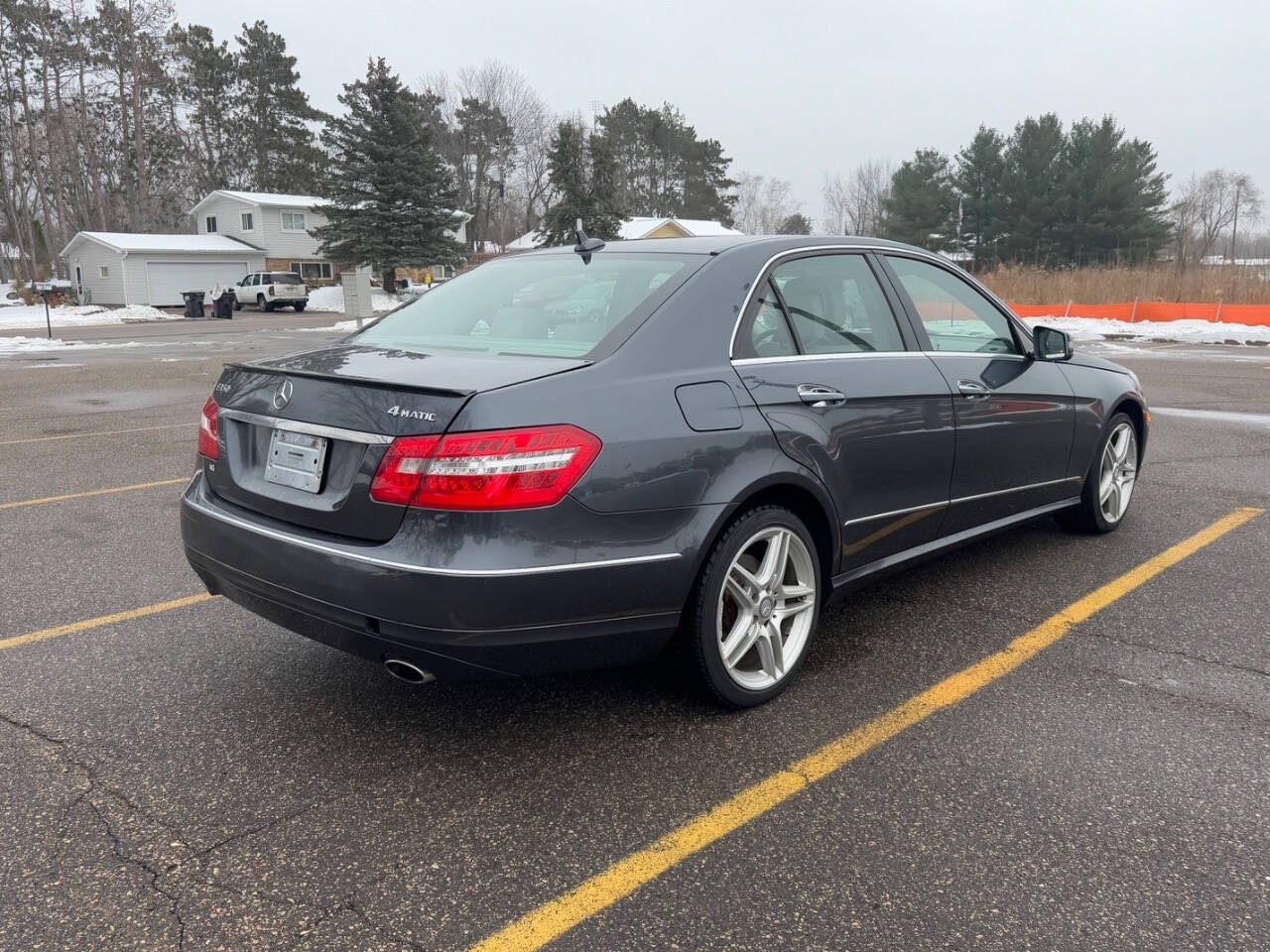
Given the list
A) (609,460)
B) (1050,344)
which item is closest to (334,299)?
(1050,344)

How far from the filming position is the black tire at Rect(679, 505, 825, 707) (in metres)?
2.97

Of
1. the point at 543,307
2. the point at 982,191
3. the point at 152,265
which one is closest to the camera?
the point at 543,307

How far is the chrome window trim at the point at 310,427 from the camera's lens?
2.71 meters

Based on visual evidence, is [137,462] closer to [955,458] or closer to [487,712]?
[487,712]

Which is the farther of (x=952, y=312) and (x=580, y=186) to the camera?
(x=580, y=186)

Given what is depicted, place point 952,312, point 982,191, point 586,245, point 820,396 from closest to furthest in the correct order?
point 820,396 < point 586,245 < point 952,312 < point 982,191

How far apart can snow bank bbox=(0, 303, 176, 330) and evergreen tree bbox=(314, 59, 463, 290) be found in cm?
833

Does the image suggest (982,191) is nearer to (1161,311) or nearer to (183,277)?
(1161,311)

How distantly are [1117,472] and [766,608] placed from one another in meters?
3.17

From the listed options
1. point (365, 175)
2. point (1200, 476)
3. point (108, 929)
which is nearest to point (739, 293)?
point (108, 929)

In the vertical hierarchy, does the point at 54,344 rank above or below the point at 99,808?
above

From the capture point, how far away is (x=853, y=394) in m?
3.49

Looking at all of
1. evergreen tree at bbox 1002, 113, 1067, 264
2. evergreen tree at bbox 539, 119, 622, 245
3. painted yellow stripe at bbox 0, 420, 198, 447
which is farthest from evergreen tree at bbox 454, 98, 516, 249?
painted yellow stripe at bbox 0, 420, 198, 447

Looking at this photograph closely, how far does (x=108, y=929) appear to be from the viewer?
7.15ft
